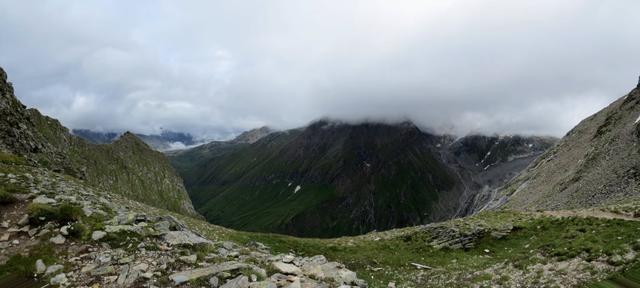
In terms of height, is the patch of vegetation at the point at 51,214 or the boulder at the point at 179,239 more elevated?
the patch of vegetation at the point at 51,214

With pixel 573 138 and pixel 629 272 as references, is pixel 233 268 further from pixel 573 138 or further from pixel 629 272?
pixel 573 138

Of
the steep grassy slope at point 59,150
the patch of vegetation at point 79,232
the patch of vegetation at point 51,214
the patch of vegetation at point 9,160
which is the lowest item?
the patch of vegetation at point 79,232

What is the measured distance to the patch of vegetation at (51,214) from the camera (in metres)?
17.4

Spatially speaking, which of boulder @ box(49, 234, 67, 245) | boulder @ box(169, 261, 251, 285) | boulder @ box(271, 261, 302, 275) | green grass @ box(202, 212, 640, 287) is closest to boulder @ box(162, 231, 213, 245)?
boulder @ box(169, 261, 251, 285)

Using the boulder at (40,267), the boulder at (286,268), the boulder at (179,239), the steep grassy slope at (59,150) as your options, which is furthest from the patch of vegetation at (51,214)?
the steep grassy slope at (59,150)

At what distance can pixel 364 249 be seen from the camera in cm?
4375

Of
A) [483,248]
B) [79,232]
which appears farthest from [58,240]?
[483,248]

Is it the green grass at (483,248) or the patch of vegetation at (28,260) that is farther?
the green grass at (483,248)

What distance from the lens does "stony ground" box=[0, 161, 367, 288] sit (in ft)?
46.3

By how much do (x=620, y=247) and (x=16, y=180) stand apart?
35983 millimetres

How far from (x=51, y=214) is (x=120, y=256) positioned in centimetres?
491

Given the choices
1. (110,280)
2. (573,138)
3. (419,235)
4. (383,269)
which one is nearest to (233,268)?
(110,280)

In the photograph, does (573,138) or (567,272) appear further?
(573,138)

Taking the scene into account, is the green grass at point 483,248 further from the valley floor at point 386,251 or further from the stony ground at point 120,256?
the stony ground at point 120,256
